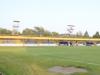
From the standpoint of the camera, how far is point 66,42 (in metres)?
75.0

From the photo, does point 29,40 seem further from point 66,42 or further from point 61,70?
point 61,70

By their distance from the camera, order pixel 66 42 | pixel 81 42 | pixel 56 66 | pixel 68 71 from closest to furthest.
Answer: pixel 68 71 < pixel 56 66 < pixel 66 42 < pixel 81 42

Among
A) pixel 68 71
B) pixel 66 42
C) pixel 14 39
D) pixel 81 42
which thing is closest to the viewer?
pixel 68 71

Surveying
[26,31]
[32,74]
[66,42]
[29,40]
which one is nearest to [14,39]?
[29,40]

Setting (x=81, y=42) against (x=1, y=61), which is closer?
(x=1, y=61)

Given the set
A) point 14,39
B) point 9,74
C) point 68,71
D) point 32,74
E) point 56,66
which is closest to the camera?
point 32,74

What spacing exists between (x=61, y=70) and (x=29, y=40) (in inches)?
2042

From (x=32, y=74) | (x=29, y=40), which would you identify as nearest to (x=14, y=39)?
(x=29, y=40)

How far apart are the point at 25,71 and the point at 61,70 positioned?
263cm

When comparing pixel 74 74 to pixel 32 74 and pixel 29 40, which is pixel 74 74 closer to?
pixel 32 74

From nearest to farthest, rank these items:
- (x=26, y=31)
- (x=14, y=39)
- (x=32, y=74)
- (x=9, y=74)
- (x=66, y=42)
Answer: (x=32, y=74) < (x=9, y=74) < (x=14, y=39) < (x=66, y=42) < (x=26, y=31)

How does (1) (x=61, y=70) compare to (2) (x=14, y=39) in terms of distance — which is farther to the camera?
(2) (x=14, y=39)

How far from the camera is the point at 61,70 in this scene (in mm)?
18109

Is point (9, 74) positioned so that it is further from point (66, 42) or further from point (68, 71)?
point (66, 42)
